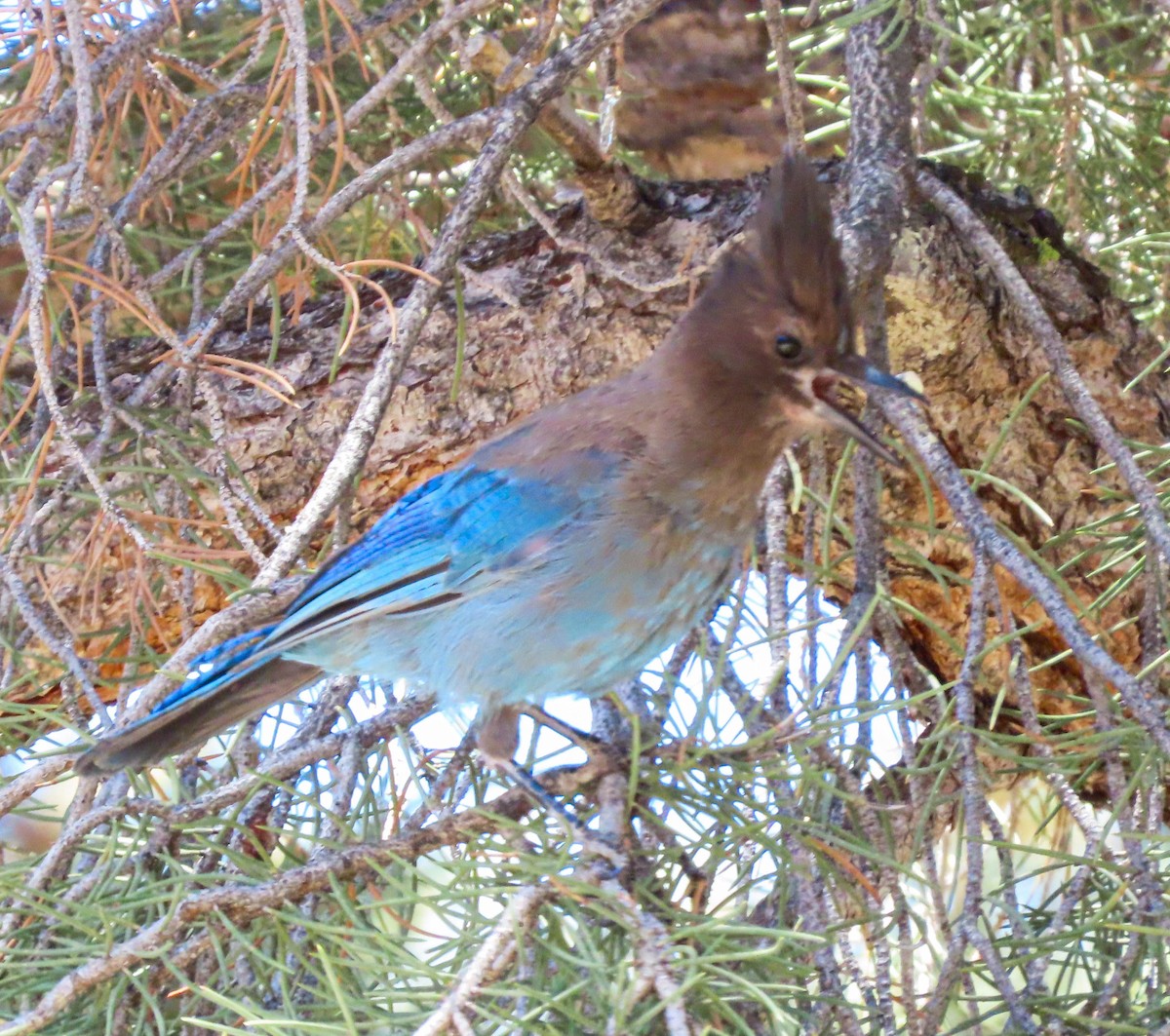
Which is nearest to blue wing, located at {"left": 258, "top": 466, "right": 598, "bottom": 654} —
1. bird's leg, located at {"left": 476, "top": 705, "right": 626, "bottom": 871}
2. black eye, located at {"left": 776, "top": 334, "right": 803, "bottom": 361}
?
bird's leg, located at {"left": 476, "top": 705, "right": 626, "bottom": 871}

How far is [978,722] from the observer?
7.32ft

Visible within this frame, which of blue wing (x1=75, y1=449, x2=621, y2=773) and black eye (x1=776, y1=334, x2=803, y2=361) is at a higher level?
black eye (x1=776, y1=334, x2=803, y2=361)

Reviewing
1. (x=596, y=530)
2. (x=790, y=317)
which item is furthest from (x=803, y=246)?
(x=596, y=530)

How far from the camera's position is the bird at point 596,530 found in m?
1.77

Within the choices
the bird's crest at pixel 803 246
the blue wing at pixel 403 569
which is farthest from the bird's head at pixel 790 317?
the blue wing at pixel 403 569

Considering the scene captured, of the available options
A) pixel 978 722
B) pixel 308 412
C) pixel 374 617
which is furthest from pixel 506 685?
pixel 978 722

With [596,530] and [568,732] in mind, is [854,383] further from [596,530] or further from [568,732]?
[568,732]

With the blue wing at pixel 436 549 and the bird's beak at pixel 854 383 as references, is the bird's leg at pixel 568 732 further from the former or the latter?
the bird's beak at pixel 854 383

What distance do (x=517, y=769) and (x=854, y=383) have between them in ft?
2.08

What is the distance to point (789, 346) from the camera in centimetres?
183

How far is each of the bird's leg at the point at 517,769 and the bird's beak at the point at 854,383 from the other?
534 millimetres

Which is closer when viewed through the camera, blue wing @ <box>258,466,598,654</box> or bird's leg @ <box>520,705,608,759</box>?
bird's leg @ <box>520,705,608,759</box>

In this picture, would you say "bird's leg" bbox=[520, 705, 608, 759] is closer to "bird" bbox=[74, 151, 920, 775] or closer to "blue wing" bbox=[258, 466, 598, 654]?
"bird" bbox=[74, 151, 920, 775]

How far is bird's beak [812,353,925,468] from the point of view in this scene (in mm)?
1687
